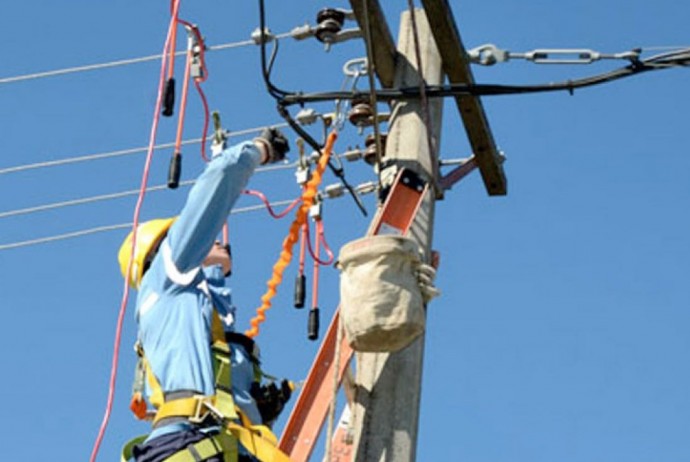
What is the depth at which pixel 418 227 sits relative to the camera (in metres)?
7.15

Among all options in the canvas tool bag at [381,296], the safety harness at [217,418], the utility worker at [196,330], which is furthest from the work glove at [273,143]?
the safety harness at [217,418]

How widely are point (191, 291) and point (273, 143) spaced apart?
58 centimetres

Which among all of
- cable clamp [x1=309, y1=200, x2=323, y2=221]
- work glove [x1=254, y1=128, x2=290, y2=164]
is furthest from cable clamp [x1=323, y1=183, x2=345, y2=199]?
work glove [x1=254, y1=128, x2=290, y2=164]

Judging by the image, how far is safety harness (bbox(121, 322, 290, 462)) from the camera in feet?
19.5

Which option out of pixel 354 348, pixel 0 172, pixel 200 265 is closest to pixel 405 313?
pixel 354 348

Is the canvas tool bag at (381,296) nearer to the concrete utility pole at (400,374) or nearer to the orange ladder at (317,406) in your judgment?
the orange ladder at (317,406)

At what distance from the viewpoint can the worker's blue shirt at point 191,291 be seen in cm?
611

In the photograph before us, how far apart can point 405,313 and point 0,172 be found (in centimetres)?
408

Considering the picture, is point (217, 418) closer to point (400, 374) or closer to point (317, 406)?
point (317, 406)

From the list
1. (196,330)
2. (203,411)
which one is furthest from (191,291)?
(203,411)

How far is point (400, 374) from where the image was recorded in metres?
6.80

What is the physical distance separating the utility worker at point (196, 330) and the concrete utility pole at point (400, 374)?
0.42 meters

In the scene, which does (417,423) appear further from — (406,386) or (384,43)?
(384,43)

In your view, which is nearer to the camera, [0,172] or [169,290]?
[169,290]
